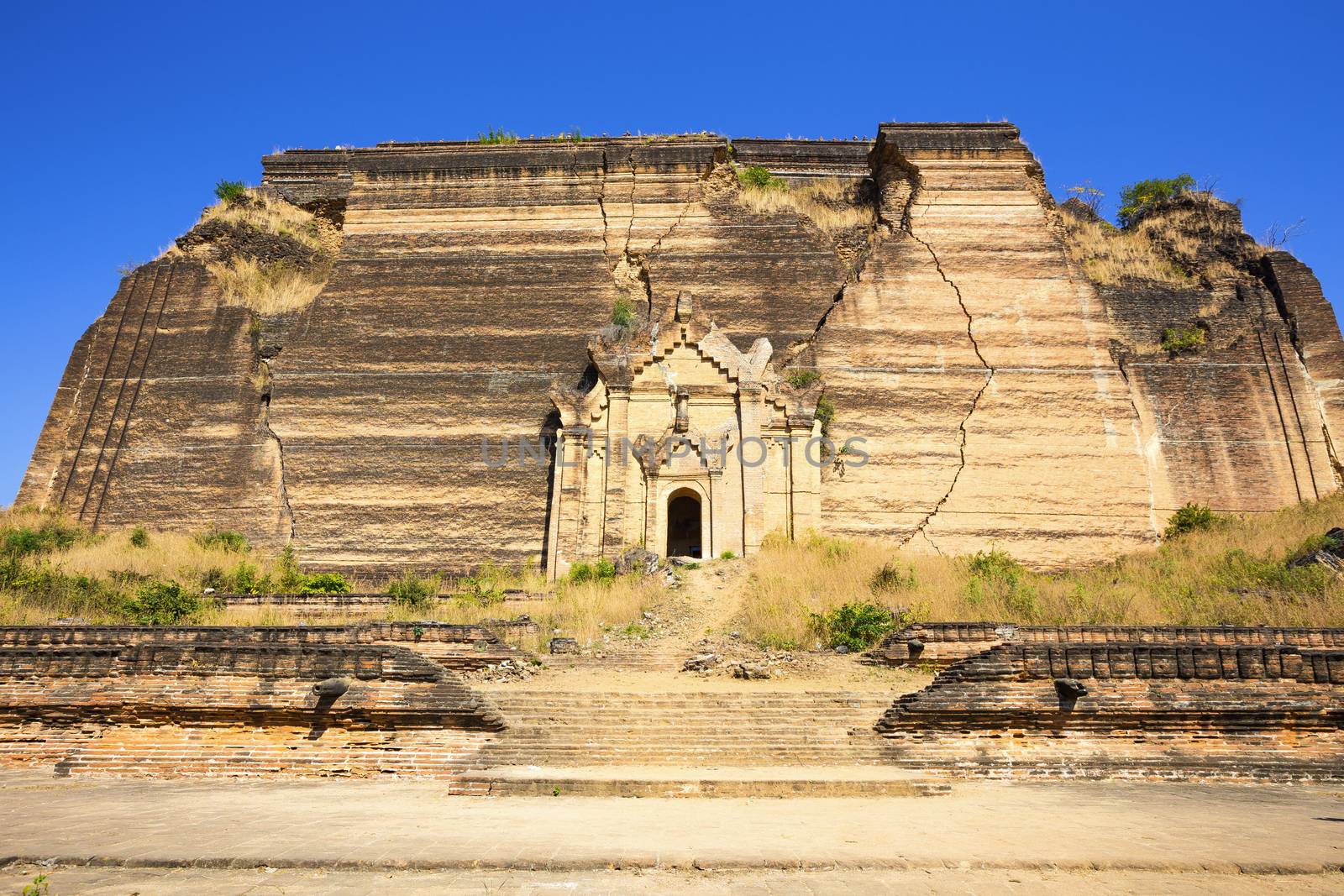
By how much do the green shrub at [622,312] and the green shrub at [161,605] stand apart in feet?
35.8

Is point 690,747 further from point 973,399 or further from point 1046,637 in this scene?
point 973,399

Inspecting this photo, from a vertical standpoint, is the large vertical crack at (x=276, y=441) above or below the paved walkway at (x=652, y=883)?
above

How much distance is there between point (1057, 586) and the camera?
15586 mm

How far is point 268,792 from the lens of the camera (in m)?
8.11

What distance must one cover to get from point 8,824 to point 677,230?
19.9 m

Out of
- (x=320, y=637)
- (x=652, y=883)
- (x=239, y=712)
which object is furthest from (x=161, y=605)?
(x=652, y=883)

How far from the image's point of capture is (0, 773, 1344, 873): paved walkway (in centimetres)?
545

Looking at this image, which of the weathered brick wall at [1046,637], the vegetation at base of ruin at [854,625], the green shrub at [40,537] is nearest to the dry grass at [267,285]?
the green shrub at [40,537]

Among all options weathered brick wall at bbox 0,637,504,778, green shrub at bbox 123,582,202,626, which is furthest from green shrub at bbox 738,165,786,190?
weathered brick wall at bbox 0,637,504,778

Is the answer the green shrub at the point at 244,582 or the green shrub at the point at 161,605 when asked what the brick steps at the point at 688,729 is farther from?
the green shrub at the point at 244,582

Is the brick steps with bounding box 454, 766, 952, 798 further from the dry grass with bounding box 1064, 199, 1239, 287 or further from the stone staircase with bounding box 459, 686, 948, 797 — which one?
the dry grass with bounding box 1064, 199, 1239, 287

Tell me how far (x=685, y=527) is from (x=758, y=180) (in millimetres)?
11391

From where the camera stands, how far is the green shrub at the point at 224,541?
19.0 m

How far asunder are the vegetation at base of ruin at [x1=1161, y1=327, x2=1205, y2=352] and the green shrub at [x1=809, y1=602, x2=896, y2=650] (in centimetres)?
1339
